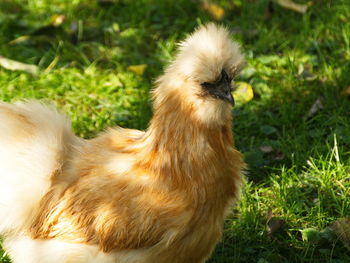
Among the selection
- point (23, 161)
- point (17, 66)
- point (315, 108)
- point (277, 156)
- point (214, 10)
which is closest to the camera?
point (23, 161)

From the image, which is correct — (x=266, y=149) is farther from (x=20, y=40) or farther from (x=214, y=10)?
(x=20, y=40)

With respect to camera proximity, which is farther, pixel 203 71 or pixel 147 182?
pixel 147 182

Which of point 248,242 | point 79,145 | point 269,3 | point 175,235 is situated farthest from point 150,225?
point 269,3

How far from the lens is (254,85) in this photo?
576 centimetres

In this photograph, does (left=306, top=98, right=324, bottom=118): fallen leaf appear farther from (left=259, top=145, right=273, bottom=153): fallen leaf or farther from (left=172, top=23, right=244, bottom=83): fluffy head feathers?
(left=172, top=23, right=244, bottom=83): fluffy head feathers

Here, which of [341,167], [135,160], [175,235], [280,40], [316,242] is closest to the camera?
[175,235]

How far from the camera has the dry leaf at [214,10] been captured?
6711 mm

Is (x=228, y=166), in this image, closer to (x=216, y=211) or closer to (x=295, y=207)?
(x=216, y=211)

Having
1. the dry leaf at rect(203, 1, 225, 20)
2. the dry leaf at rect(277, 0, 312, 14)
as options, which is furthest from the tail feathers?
the dry leaf at rect(277, 0, 312, 14)

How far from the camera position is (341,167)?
15.3ft

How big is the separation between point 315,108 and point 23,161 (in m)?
2.75

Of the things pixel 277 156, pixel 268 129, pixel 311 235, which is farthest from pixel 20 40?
pixel 311 235

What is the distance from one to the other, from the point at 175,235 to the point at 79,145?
2.92ft

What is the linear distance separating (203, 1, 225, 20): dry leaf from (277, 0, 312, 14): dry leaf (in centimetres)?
62
